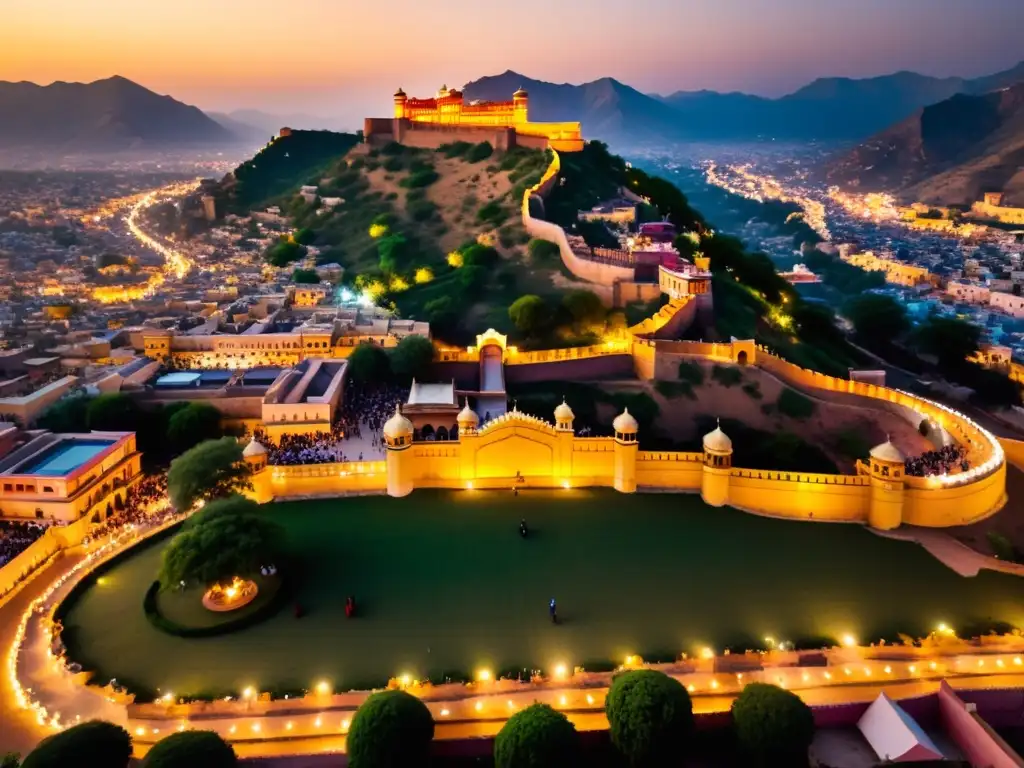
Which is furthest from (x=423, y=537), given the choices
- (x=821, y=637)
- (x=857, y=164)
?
(x=857, y=164)

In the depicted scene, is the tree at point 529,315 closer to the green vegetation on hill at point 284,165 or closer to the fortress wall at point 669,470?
the fortress wall at point 669,470

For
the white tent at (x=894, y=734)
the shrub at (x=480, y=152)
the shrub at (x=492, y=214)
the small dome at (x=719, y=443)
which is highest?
the shrub at (x=480, y=152)

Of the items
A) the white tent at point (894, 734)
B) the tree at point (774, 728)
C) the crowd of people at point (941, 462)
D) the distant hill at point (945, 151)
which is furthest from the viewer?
the distant hill at point (945, 151)

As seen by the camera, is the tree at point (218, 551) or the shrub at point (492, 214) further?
the shrub at point (492, 214)

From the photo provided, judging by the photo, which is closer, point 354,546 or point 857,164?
point 354,546

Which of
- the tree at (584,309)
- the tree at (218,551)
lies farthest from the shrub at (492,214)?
the tree at (218,551)

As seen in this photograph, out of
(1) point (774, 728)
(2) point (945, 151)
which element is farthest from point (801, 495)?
(2) point (945, 151)

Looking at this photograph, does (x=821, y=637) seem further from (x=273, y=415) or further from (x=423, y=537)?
(x=273, y=415)
